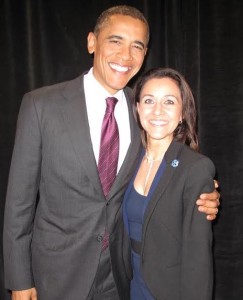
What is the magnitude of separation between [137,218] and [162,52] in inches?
54.6

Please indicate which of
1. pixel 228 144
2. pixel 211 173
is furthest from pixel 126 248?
pixel 228 144

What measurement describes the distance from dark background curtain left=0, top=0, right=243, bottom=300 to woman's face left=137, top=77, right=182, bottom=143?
83 centimetres

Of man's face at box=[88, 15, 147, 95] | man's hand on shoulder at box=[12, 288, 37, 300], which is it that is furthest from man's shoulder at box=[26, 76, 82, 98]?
man's hand on shoulder at box=[12, 288, 37, 300]

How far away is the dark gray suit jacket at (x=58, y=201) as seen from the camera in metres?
1.43

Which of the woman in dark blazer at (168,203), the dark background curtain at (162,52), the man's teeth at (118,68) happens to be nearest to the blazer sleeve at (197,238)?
the woman in dark blazer at (168,203)

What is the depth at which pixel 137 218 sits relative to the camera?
1.47m

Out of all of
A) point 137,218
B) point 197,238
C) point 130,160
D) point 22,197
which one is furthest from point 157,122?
point 22,197

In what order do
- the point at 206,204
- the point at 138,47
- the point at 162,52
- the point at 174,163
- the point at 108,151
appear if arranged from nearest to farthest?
the point at 206,204, the point at 174,163, the point at 108,151, the point at 138,47, the point at 162,52

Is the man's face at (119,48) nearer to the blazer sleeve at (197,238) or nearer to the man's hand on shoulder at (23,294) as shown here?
the blazer sleeve at (197,238)

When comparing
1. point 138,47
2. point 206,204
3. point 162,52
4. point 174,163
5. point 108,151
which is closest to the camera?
point 206,204

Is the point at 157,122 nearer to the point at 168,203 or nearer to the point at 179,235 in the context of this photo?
the point at 168,203

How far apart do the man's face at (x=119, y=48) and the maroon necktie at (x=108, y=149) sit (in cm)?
13

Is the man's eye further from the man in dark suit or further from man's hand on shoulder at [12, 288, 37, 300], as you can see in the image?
man's hand on shoulder at [12, 288, 37, 300]

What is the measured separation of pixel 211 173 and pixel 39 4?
171 centimetres
